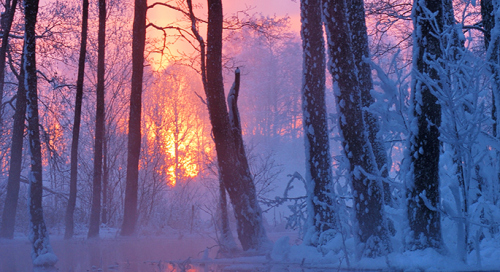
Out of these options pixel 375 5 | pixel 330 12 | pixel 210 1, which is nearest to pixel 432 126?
pixel 330 12

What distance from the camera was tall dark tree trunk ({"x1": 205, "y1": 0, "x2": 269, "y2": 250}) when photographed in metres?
9.09

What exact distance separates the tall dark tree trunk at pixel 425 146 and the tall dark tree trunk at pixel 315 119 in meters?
2.69

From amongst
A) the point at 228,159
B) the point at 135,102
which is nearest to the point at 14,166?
the point at 135,102

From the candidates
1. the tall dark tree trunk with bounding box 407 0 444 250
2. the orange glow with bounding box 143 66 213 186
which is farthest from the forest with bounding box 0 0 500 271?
the orange glow with bounding box 143 66 213 186

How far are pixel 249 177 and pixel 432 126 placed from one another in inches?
174

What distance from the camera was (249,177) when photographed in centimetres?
939

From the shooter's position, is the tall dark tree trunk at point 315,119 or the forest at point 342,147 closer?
the forest at point 342,147

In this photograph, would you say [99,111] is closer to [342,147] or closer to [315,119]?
[315,119]

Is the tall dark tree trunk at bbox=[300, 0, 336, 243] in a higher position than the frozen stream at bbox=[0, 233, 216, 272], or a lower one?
higher

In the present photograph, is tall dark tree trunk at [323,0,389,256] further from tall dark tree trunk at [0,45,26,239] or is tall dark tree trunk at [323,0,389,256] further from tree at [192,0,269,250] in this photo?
tall dark tree trunk at [0,45,26,239]

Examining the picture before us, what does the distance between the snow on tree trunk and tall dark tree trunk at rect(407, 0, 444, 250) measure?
6.63m

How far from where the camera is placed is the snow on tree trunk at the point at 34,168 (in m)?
9.08

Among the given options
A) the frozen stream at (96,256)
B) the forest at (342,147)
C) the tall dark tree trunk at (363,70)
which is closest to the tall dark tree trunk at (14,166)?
the forest at (342,147)

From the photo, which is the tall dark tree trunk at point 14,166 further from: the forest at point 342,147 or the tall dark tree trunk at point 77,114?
the tall dark tree trunk at point 77,114
